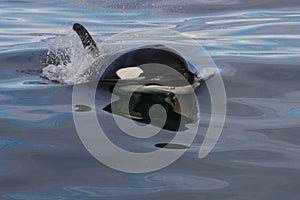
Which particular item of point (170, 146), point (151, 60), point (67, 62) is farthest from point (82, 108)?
point (67, 62)

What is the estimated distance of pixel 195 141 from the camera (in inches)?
191

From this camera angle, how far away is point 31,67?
28.9 ft

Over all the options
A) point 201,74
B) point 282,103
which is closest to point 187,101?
point 282,103

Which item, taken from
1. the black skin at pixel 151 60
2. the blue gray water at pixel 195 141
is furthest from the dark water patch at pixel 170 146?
the black skin at pixel 151 60

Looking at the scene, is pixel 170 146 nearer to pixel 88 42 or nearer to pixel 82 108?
pixel 82 108

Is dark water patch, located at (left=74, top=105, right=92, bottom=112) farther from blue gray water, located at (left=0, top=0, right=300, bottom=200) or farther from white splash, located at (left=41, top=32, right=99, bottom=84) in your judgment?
white splash, located at (left=41, top=32, right=99, bottom=84)

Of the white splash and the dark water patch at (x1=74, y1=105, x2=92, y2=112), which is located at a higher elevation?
the white splash

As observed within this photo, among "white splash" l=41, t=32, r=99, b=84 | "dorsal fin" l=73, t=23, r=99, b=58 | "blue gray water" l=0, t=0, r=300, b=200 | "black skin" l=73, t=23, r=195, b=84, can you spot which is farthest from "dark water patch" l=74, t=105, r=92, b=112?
"dorsal fin" l=73, t=23, r=99, b=58

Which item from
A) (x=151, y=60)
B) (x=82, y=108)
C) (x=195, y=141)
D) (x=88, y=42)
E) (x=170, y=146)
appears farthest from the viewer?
(x=88, y=42)

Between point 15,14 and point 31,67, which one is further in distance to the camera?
point 15,14

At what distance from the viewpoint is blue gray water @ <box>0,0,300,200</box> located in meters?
3.90

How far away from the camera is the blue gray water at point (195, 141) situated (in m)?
3.90

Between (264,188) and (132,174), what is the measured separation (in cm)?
88

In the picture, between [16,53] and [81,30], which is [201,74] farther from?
[16,53]
